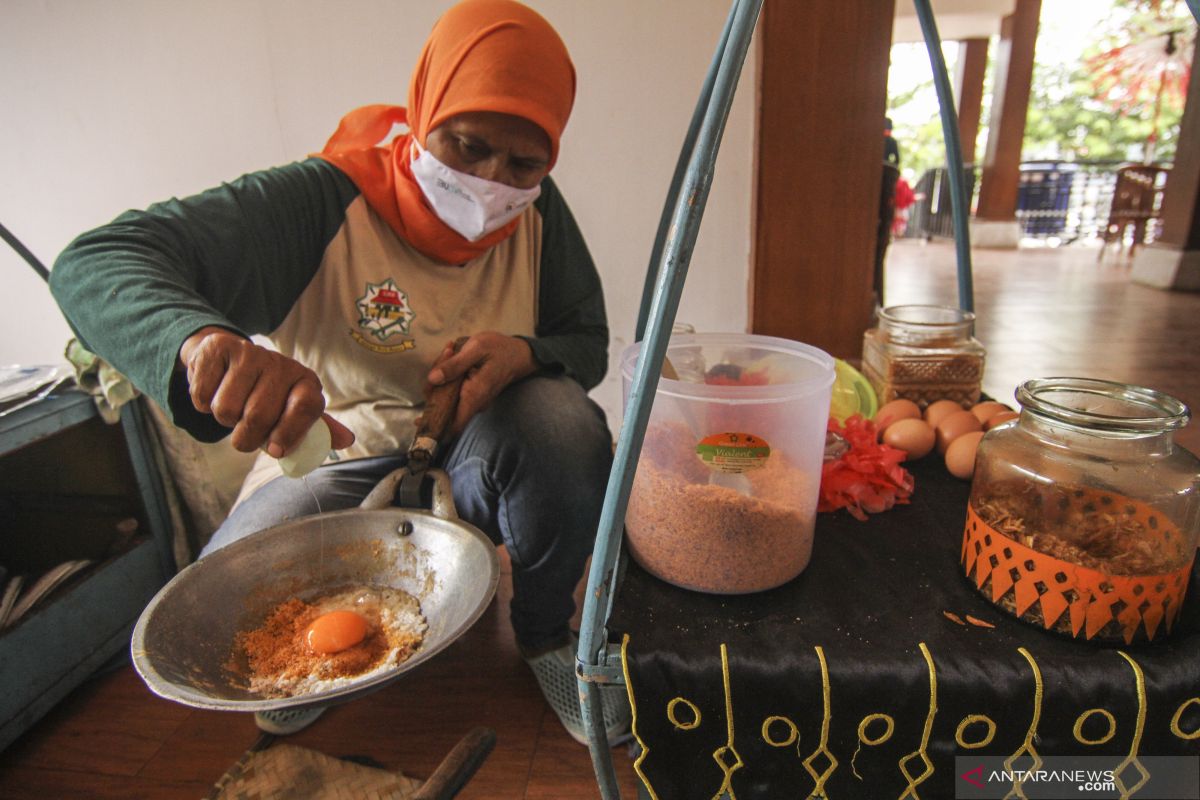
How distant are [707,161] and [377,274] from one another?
697mm

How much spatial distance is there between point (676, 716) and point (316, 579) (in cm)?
A: 41

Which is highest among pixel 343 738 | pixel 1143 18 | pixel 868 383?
pixel 1143 18

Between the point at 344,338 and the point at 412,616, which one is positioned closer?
the point at 412,616

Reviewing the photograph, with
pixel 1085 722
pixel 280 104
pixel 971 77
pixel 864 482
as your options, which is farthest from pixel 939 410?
pixel 971 77

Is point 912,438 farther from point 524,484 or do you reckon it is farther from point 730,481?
point 524,484

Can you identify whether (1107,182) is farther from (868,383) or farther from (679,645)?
(679,645)

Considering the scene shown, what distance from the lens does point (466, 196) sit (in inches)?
36.3

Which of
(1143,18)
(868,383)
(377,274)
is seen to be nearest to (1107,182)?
(1143,18)

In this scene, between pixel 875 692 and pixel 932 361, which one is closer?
pixel 875 692

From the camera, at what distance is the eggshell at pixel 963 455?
79 cm

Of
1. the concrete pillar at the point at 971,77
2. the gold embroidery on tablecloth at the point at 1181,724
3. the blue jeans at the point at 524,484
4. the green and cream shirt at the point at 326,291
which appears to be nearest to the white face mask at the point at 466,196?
the green and cream shirt at the point at 326,291

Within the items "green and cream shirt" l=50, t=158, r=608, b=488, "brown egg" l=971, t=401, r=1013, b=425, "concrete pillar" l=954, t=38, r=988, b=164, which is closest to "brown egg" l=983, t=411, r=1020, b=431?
"brown egg" l=971, t=401, r=1013, b=425

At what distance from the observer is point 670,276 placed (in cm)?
43

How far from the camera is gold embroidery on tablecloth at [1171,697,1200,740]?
0.50 m
